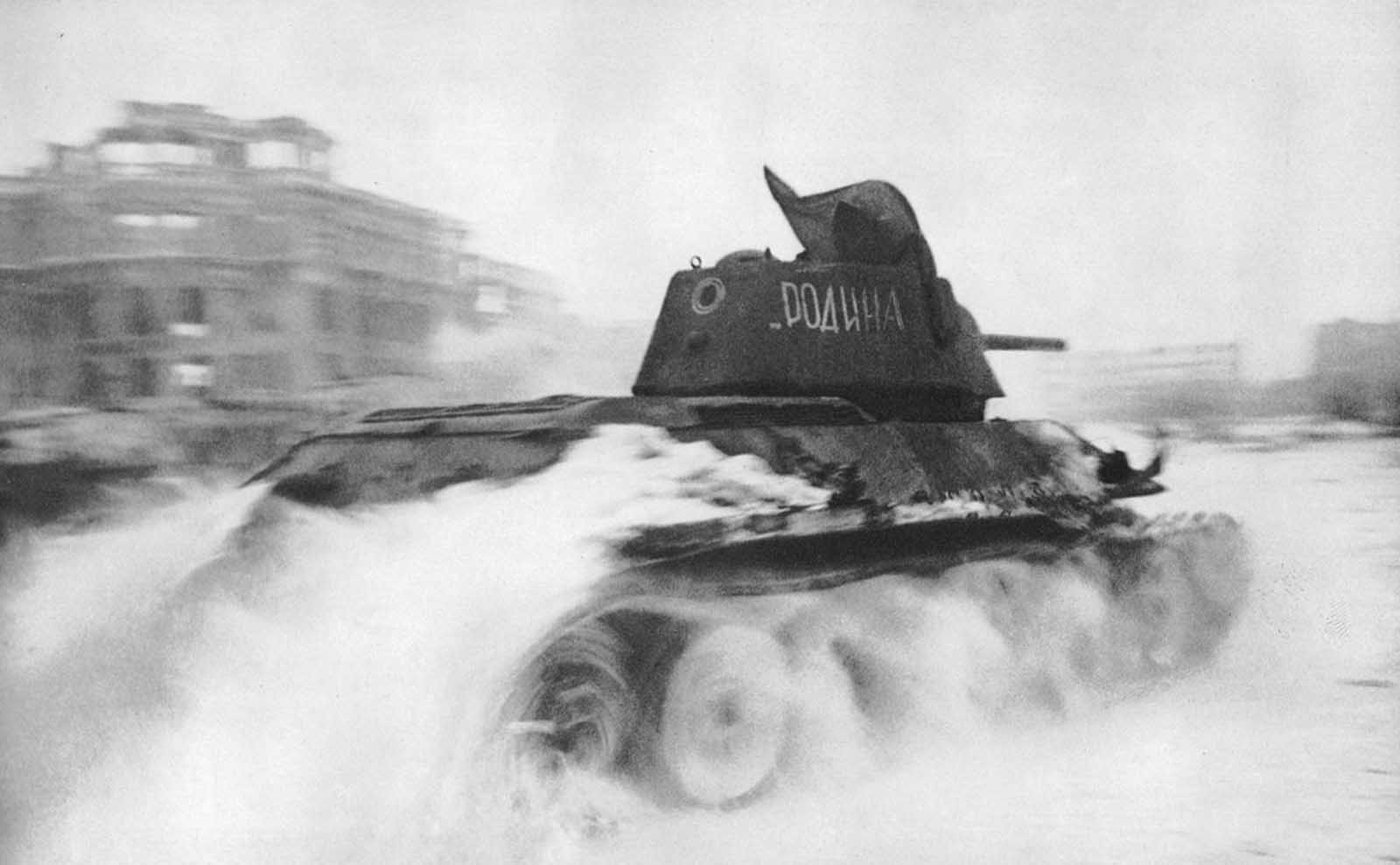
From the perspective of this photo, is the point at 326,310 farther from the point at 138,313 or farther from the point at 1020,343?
the point at 1020,343

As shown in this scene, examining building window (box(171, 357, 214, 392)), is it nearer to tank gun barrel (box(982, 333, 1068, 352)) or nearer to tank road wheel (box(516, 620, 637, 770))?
tank road wheel (box(516, 620, 637, 770))

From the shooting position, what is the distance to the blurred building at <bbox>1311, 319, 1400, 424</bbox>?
641 cm

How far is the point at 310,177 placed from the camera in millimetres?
5867

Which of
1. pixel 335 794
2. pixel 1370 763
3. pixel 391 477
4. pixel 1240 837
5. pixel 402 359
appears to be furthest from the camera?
pixel 402 359

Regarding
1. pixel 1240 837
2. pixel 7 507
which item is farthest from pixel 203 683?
pixel 1240 837

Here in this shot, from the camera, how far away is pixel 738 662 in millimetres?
4570

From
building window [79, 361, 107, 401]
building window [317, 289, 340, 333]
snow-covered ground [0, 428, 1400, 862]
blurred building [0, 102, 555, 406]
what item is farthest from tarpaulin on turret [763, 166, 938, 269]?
building window [79, 361, 107, 401]

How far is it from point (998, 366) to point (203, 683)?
483 cm

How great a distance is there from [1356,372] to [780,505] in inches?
138

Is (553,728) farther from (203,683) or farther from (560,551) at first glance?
(203,683)

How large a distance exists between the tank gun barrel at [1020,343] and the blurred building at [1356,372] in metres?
1.19

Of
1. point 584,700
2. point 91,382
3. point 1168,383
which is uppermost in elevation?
point 91,382

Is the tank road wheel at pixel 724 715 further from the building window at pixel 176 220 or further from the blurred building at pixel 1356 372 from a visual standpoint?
the blurred building at pixel 1356 372

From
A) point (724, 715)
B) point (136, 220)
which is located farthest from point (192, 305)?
point (724, 715)
